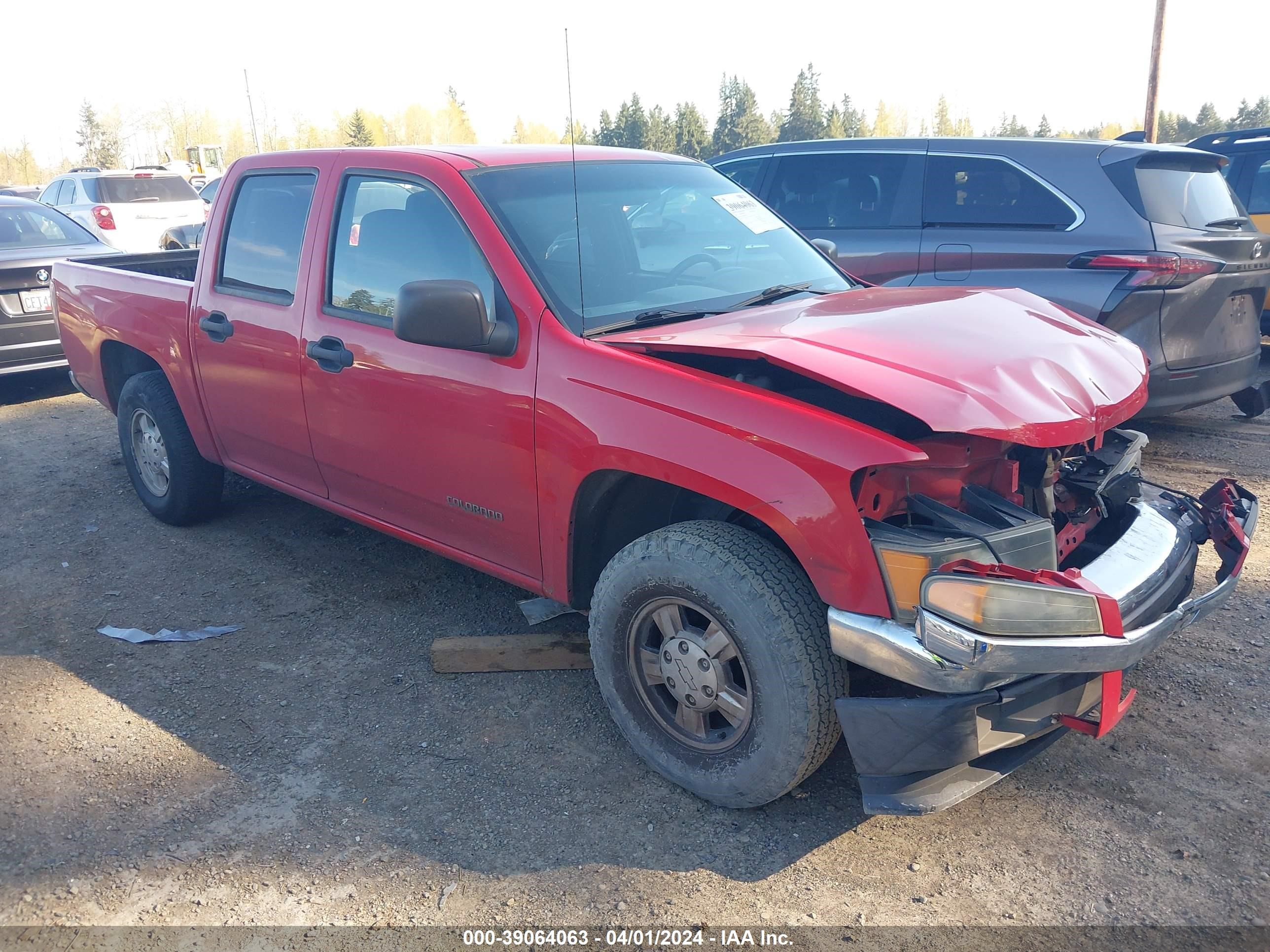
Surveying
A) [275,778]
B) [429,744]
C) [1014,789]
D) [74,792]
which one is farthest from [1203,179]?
[74,792]

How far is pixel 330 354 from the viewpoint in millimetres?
3695

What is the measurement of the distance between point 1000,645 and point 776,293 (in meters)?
1.67

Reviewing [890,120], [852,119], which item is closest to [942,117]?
[890,120]

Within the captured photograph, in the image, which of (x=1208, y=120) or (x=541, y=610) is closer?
(x=541, y=610)

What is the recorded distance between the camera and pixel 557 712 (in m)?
3.39

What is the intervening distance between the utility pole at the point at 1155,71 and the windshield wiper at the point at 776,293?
738 inches

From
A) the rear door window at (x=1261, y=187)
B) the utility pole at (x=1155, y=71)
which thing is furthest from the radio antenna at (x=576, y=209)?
the utility pole at (x=1155, y=71)

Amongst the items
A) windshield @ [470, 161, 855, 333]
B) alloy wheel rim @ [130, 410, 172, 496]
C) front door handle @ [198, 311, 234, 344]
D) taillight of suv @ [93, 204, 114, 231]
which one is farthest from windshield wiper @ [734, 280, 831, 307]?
taillight of suv @ [93, 204, 114, 231]

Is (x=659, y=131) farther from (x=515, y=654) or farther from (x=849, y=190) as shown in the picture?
(x=515, y=654)

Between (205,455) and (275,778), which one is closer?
(275,778)

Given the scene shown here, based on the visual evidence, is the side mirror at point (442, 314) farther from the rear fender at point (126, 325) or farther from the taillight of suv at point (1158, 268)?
the taillight of suv at point (1158, 268)

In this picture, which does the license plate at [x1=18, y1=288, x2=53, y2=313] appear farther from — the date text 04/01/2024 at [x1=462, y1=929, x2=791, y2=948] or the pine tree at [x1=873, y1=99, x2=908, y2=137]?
the pine tree at [x1=873, y1=99, x2=908, y2=137]

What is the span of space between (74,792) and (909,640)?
2.52m

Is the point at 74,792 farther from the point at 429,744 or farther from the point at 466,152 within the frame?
the point at 466,152
